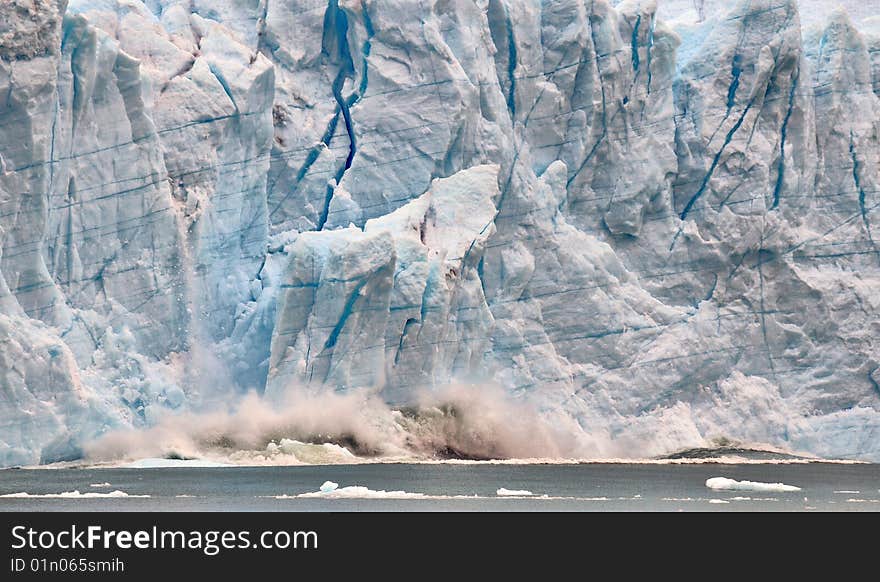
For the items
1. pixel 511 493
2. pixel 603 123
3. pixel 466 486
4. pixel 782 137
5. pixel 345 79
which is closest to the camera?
pixel 511 493

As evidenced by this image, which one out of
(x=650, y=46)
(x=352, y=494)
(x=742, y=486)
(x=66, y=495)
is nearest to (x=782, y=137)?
(x=650, y=46)

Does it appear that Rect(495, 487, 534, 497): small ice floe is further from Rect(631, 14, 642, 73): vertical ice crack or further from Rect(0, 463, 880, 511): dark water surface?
Rect(631, 14, 642, 73): vertical ice crack

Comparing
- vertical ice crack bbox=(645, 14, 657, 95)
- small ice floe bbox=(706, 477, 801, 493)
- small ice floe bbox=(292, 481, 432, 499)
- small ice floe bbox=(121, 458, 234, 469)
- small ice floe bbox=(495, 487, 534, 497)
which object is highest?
vertical ice crack bbox=(645, 14, 657, 95)

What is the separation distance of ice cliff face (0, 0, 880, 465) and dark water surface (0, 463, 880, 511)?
2.03m

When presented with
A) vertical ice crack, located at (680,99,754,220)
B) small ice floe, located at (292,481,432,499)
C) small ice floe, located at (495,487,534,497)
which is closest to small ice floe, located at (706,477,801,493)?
small ice floe, located at (495,487,534,497)

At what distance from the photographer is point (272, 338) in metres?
49.9

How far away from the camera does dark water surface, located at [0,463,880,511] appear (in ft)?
126

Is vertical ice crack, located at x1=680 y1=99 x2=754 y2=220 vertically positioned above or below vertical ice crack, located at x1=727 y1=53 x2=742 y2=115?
below

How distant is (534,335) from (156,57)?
1167 cm

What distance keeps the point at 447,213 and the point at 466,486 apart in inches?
401

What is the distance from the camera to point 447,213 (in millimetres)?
52219

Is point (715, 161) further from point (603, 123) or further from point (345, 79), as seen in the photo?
point (345, 79)
